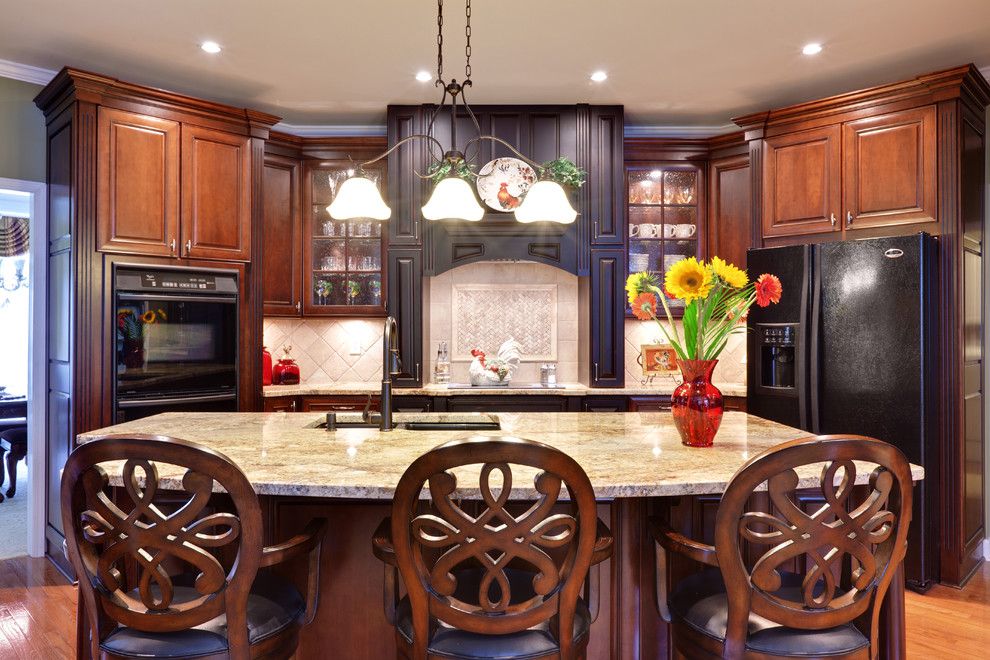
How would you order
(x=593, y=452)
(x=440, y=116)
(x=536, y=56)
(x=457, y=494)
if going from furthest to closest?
1. (x=440, y=116)
2. (x=536, y=56)
3. (x=593, y=452)
4. (x=457, y=494)

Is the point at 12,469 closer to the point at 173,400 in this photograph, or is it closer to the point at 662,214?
the point at 173,400

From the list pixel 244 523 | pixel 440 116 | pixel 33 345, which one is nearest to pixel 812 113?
pixel 440 116

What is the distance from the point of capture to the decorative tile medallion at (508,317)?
14.9 feet

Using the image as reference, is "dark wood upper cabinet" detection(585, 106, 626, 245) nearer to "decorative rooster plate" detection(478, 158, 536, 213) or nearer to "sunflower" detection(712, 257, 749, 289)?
"decorative rooster plate" detection(478, 158, 536, 213)

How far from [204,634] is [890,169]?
3.65 m

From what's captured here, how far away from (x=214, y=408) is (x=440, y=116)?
2286 millimetres

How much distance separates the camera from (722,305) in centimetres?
198

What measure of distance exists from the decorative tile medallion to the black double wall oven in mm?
1519

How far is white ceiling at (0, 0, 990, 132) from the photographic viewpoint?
289 cm

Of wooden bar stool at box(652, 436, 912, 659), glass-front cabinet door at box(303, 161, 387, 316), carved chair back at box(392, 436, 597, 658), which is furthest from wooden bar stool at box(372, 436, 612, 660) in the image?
Answer: glass-front cabinet door at box(303, 161, 387, 316)

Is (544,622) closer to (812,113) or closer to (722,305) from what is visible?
(722,305)

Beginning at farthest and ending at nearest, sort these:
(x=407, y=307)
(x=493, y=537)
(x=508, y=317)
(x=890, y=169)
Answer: (x=508, y=317), (x=407, y=307), (x=890, y=169), (x=493, y=537)

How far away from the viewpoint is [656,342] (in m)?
4.61

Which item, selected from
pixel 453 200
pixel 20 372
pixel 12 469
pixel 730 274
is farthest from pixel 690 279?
pixel 20 372
